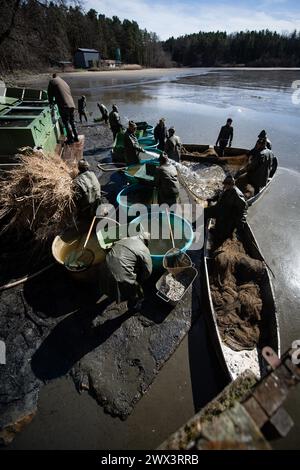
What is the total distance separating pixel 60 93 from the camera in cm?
855

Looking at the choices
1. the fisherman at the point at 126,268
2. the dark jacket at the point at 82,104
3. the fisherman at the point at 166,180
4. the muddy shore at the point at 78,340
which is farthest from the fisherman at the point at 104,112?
the fisherman at the point at 126,268

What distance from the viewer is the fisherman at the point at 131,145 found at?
8031 millimetres

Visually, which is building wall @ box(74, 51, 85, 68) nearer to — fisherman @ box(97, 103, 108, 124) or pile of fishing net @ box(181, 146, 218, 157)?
fisherman @ box(97, 103, 108, 124)

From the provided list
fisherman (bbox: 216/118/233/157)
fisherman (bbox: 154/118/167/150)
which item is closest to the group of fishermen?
fisherman (bbox: 154/118/167/150)

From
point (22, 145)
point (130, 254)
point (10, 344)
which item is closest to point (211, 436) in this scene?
point (130, 254)

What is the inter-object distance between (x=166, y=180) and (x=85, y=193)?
2094 millimetres

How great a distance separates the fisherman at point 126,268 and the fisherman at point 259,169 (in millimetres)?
5505

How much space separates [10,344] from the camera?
431 cm

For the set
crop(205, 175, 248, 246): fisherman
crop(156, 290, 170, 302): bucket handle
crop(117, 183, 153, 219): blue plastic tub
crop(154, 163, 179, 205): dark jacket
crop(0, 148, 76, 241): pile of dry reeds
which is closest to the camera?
crop(156, 290, 170, 302): bucket handle

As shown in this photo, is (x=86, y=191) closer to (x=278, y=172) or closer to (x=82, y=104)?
(x=278, y=172)

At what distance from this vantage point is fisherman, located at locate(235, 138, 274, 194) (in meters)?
7.68

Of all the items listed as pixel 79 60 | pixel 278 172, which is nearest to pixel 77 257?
pixel 278 172

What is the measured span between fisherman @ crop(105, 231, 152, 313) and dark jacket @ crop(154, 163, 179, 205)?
2.33 metres
